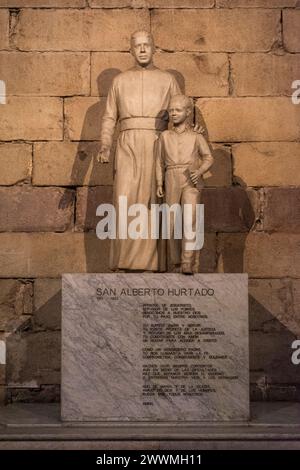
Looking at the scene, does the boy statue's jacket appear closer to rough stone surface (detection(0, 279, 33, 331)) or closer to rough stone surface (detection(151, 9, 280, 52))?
rough stone surface (detection(151, 9, 280, 52))

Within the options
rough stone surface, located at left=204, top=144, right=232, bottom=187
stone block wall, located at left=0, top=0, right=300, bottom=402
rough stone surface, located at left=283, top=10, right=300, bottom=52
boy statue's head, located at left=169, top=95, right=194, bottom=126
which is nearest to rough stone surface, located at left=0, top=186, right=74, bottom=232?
stone block wall, located at left=0, top=0, right=300, bottom=402

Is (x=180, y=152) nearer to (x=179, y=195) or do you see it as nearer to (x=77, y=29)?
(x=179, y=195)

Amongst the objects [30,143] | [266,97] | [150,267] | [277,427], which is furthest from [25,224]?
[277,427]

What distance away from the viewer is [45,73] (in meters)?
6.50

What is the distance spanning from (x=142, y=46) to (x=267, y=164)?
152cm

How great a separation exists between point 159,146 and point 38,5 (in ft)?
6.49

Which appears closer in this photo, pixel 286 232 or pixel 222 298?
pixel 222 298

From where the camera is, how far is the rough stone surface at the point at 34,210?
20.9 ft

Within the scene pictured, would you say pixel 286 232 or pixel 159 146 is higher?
pixel 159 146

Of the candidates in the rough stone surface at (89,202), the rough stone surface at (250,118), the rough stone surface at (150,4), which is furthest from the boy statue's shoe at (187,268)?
the rough stone surface at (150,4)

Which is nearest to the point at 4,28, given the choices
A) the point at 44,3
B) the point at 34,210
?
the point at 44,3

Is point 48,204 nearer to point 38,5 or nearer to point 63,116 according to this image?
point 63,116

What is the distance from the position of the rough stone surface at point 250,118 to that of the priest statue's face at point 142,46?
0.96 m
